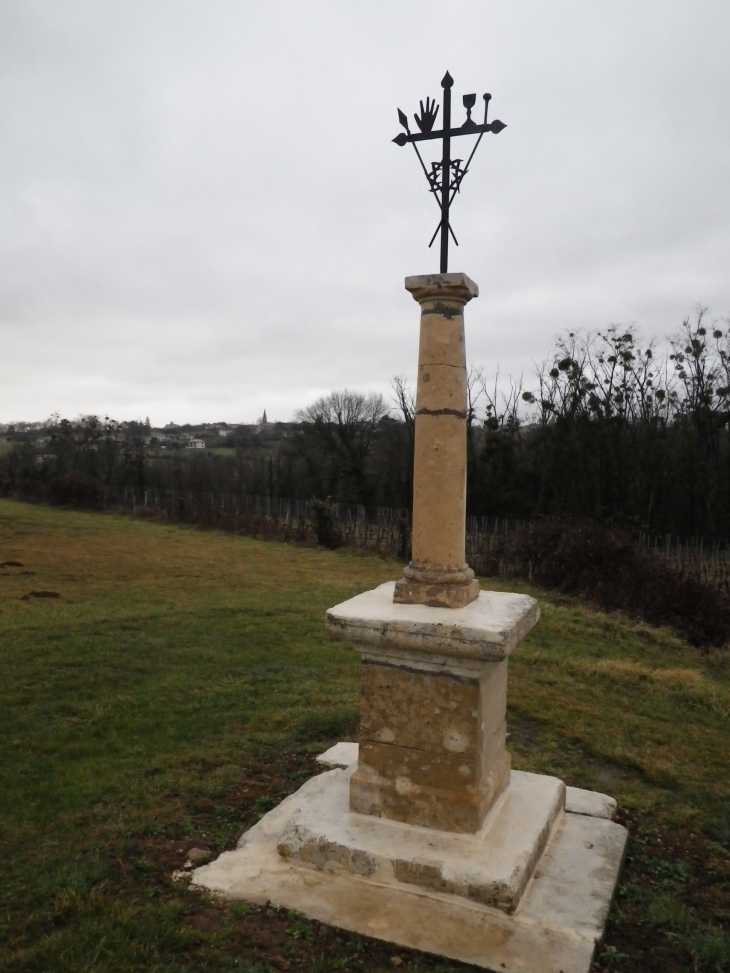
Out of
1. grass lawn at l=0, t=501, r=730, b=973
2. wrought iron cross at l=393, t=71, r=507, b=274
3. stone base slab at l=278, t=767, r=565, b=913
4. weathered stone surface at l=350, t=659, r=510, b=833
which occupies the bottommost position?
grass lawn at l=0, t=501, r=730, b=973

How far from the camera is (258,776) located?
16.2 ft

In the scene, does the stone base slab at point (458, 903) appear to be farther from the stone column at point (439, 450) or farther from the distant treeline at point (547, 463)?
the distant treeline at point (547, 463)

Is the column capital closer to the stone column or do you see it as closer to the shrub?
the stone column

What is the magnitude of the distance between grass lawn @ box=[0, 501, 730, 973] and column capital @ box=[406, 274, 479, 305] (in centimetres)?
305

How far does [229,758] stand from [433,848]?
2.21 m

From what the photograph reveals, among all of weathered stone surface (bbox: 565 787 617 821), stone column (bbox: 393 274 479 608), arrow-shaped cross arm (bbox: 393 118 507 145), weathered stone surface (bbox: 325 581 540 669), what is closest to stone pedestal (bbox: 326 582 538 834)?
weathered stone surface (bbox: 325 581 540 669)

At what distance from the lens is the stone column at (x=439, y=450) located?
12.2 feet

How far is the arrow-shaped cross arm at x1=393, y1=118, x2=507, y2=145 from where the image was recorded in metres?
3.67

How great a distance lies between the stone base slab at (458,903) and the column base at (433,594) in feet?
4.27

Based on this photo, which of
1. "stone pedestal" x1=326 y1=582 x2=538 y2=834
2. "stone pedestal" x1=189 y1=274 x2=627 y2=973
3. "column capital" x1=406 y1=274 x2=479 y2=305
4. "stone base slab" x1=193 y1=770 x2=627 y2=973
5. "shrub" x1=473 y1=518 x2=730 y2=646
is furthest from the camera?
"shrub" x1=473 y1=518 x2=730 y2=646

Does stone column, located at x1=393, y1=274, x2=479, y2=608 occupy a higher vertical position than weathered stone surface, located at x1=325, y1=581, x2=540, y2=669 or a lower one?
higher

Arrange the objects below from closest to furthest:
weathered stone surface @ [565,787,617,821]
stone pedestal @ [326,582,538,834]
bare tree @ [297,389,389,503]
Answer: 1. stone pedestal @ [326,582,538,834]
2. weathered stone surface @ [565,787,617,821]
3. bare tree @ [297,389,389,503]

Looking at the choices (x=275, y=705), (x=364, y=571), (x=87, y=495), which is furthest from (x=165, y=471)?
(x=275, y=705)

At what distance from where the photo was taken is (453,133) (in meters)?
3.80
